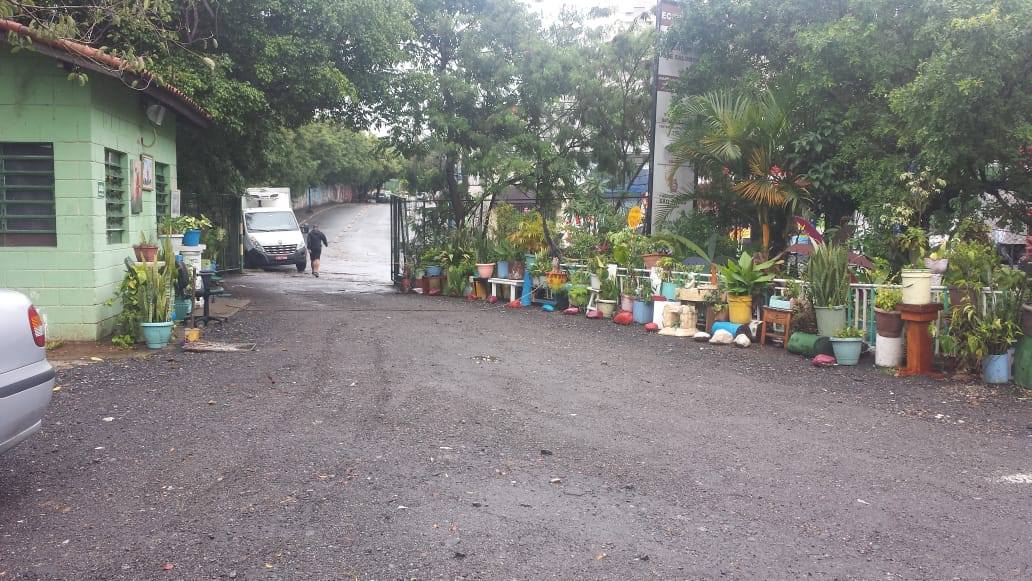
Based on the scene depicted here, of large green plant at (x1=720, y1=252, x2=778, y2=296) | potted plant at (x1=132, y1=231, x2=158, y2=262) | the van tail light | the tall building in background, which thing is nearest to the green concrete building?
potted plant at (x1=132, y1=231, x2=158, y2=262)

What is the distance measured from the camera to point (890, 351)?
344 inches

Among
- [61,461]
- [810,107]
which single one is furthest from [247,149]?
[61,461]

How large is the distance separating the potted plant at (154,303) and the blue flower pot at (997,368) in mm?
8701

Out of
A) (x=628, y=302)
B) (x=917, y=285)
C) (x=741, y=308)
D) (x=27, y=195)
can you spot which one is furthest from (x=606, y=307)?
(x=27, y=195)

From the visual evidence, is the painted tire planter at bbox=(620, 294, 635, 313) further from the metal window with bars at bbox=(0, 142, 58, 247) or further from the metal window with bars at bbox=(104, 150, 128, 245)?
the metal window with bars at bbox=(0, 142, 58, 247)

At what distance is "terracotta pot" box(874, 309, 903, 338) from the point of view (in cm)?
862

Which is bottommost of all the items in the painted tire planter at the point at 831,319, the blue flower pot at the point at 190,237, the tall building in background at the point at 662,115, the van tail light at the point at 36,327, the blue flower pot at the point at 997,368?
the blue flower pot at the point at 997,368

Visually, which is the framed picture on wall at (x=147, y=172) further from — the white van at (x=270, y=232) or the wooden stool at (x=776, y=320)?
the white van at (x=270, y=232)

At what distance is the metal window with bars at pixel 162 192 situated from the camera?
11.9 m

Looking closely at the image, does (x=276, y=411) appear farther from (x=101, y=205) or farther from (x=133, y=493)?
(x=101, y=205)

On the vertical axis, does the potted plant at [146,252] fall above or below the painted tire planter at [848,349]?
above

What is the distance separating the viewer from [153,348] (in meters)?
9.24

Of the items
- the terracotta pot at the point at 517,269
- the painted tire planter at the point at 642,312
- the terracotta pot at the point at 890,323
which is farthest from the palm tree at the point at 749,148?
the terracotta pot at the point at 517,269

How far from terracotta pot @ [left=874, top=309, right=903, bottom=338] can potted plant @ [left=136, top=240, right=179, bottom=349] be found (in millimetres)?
7952
